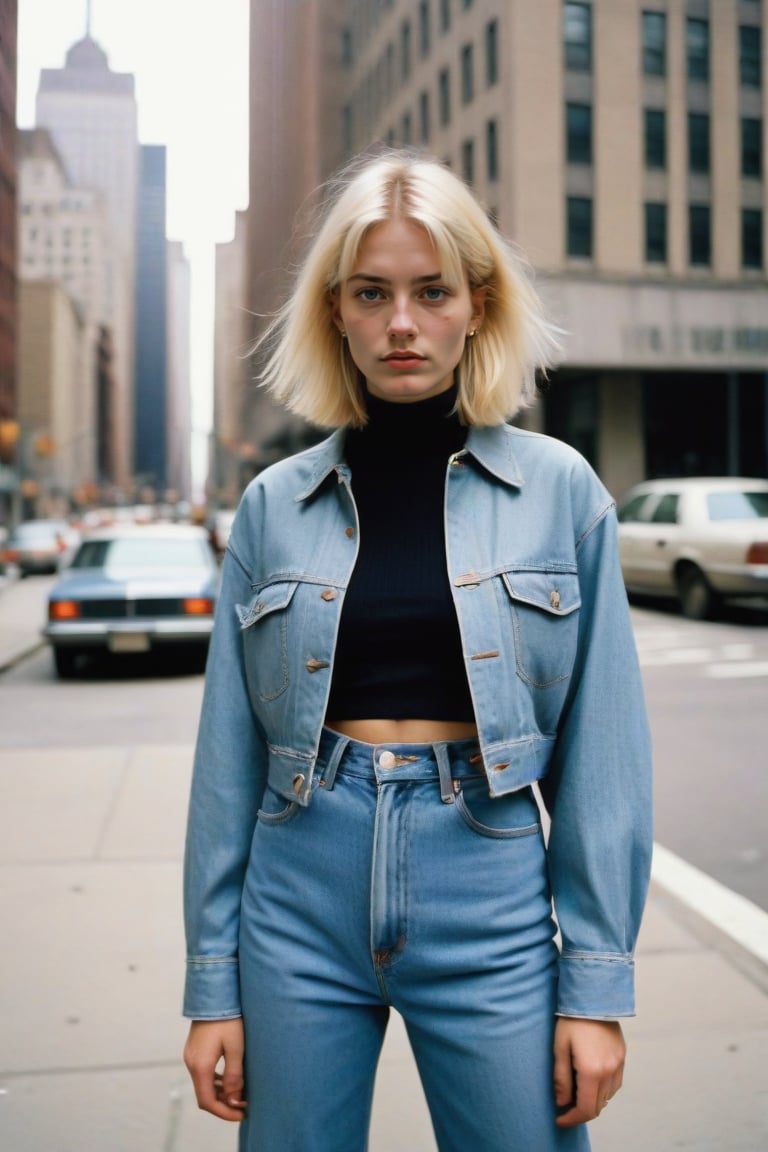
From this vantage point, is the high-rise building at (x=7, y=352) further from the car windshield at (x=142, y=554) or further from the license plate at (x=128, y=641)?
the license plate at (x=128, y=641)

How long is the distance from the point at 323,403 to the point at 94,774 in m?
6.18

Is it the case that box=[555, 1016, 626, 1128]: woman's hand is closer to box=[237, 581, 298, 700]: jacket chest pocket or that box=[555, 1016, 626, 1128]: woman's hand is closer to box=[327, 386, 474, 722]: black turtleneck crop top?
box=[327, 386, 474, 722]: black turtleneck crop top

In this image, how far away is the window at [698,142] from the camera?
37.7 meters

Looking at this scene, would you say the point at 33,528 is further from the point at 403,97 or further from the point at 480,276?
the point at 480,276

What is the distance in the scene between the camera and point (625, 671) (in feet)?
5.99

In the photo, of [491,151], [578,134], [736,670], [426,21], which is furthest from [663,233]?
[736,670]

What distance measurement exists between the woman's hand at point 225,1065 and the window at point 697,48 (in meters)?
40.3

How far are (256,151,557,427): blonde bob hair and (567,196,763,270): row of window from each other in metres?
36.2

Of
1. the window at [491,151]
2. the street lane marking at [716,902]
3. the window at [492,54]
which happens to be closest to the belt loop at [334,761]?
the street lane marking at [716,902]

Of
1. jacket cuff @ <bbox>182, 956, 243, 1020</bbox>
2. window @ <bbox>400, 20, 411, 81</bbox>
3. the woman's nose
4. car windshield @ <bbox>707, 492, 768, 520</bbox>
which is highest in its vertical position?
window @ <bbox>400, 20, 411, 81</bbox>

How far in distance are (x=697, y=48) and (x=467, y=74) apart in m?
7.51

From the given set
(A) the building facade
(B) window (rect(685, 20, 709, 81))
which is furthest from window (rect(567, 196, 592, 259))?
(A) the building facade

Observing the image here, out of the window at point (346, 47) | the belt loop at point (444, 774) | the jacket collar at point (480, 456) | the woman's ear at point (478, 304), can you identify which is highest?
the window at point (346, 47)

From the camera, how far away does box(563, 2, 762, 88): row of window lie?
3672 centimetres
